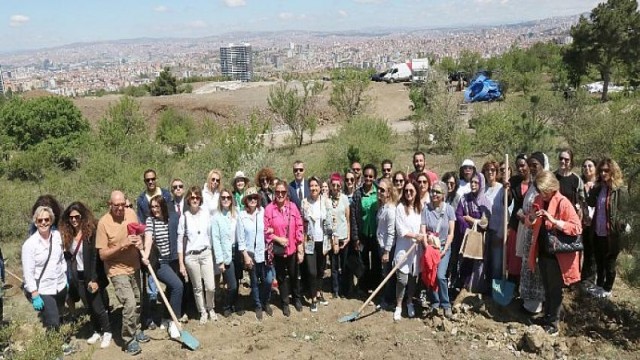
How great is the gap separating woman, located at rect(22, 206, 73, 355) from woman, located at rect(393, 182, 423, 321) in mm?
3628

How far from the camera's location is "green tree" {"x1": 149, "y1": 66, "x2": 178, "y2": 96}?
40.6 meters

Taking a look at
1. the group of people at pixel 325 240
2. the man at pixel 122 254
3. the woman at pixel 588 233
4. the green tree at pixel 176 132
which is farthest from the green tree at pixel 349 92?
the man at pixel 122 254

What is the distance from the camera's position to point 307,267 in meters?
6.22

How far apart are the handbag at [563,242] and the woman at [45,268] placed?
16.5 feet

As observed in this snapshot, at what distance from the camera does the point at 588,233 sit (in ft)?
19.9

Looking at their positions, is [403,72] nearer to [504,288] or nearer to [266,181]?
[266,181]

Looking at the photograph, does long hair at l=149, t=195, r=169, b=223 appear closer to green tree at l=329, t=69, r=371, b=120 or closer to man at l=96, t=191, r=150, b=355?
man at l=96, t=191, r=150, b=355

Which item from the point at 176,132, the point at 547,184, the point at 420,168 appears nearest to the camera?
the point at 547,184

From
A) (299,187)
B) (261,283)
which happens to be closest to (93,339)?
(261,283)

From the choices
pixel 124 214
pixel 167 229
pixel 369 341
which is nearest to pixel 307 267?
pixel 369 341

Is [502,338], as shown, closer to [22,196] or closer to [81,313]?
[81,313]

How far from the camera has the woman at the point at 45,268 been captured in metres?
4.90

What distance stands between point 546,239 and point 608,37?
26.6m

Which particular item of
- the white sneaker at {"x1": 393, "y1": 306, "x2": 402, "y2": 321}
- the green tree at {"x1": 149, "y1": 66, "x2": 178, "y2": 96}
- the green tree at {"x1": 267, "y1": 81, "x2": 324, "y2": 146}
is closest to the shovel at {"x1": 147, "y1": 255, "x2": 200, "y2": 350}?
the white sneaker at {"x1": 393, "y1": 306, "x2": 402, "y2": 321}
